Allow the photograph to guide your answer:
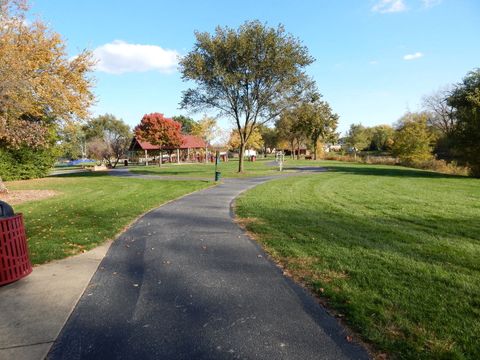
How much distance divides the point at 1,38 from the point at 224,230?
14.3m

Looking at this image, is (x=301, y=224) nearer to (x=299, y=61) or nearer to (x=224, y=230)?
(x=224, y=230)

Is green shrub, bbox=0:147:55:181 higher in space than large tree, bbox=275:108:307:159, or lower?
lower

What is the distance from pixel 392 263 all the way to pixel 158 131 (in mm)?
44362

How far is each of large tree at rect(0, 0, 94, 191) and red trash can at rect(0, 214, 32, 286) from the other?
1001cm

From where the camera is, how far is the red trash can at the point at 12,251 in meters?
4.59

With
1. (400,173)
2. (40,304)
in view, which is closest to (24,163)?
(40,304)

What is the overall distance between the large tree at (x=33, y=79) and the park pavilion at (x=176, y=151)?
29.3 meters

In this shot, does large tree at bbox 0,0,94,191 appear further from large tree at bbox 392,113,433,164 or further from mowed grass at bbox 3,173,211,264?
large tree at bbox 392,113,433,164

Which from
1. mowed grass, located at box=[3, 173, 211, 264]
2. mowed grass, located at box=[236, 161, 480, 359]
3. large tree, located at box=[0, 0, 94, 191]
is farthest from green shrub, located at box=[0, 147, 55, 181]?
mowed grass, located at box=[236, 161, 480, 359]

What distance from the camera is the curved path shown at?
9.87 feet

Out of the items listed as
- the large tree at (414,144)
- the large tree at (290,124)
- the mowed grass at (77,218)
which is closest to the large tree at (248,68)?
the large tree at (290,124)

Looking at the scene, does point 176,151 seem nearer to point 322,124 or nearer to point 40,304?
point 322,124

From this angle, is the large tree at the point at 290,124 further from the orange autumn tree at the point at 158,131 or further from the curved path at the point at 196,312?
the curved path at the point at 196,312

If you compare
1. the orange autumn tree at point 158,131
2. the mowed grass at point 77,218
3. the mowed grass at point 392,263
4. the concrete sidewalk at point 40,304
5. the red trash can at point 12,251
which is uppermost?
the orange autumn tree at point 158,131
